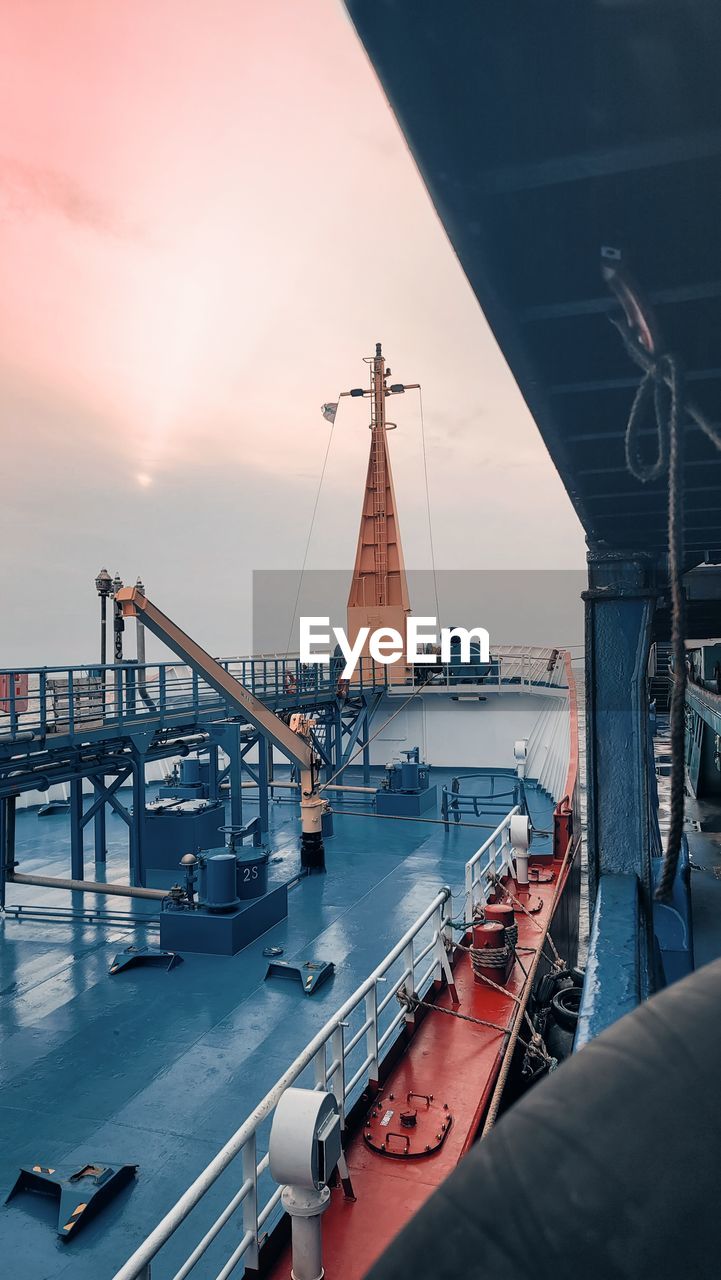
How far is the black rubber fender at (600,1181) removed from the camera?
3.12ft

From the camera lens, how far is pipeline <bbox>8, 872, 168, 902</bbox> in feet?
44.7

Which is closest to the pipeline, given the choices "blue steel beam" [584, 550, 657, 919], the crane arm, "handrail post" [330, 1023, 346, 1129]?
the crane arm

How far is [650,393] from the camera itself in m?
3.28

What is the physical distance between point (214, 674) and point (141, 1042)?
8403 millimetres

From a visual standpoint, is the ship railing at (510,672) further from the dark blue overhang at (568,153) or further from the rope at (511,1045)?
the dark blue overhang at (568,153)

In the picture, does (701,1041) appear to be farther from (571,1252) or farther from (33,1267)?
(33,1267)

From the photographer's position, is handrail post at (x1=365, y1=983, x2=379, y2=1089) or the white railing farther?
the white railing

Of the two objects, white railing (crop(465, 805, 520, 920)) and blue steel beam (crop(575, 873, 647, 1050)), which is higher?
blue steel beam (crop(575, 873, 647, 1050))

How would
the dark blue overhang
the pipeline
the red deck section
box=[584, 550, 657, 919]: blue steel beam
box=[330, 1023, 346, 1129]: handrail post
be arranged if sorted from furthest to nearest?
the pipeline < box=[584, 550, 657, 919]: blue steel beam < box=[330, 1023, 346, 1129]: handrail post < the red deck section < the dark blue overhang

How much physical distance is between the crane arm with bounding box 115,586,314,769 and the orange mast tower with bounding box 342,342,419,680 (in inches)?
674

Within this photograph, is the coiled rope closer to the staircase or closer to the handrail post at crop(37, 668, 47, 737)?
the handrail post at crop(37, 668, 47, 737)

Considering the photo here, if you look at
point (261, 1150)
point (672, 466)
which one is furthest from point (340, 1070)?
point (672, 466)

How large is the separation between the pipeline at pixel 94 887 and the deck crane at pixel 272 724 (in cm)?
350

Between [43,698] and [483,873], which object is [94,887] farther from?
[483,873]
